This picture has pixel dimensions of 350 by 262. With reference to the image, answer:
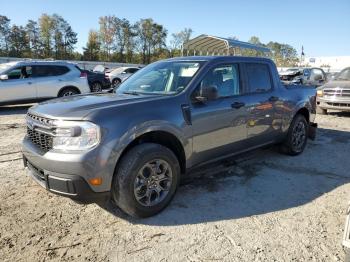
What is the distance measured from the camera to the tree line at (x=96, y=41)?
195ft

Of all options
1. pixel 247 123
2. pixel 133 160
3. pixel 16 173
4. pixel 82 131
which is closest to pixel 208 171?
pixel 247 123

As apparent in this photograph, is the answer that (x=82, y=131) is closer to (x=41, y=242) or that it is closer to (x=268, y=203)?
(x=41, y=242)

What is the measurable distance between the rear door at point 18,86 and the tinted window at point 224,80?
30.5ft

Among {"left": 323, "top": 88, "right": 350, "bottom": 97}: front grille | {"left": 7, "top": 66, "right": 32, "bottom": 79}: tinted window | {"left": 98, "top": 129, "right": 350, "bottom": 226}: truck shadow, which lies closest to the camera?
{"left": 98, "top": 129, "right": 350, "bottom": 226}: truck shadow

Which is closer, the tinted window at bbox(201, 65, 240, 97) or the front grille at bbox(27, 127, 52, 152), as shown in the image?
the front grille at bbox(27, 127, 52, 152)

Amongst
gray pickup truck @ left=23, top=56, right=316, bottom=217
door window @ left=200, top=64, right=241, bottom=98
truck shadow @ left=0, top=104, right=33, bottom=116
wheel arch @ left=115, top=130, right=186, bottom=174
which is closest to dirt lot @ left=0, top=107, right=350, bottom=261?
gray pickup truck @ left=23, top=56, right=316, bottom=217

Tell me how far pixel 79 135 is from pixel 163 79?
1674mm

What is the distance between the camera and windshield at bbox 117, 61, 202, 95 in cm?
432

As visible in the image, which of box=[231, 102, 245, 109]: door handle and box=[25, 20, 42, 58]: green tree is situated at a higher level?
box=[25, 20, 42, 58]: green tree

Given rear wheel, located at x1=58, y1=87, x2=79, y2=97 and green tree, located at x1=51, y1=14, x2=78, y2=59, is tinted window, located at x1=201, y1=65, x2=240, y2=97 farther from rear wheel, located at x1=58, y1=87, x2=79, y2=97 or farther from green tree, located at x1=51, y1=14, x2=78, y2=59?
green tree, located at x1=51, y1=14, x2=78, y2=59

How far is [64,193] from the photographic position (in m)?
3.30

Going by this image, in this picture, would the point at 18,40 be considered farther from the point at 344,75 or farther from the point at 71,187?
the point at 71,187

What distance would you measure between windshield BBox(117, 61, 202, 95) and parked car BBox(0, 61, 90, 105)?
26.9ft

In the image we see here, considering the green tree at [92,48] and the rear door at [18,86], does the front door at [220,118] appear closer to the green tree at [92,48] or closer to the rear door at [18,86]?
the rear door at [18,86]
